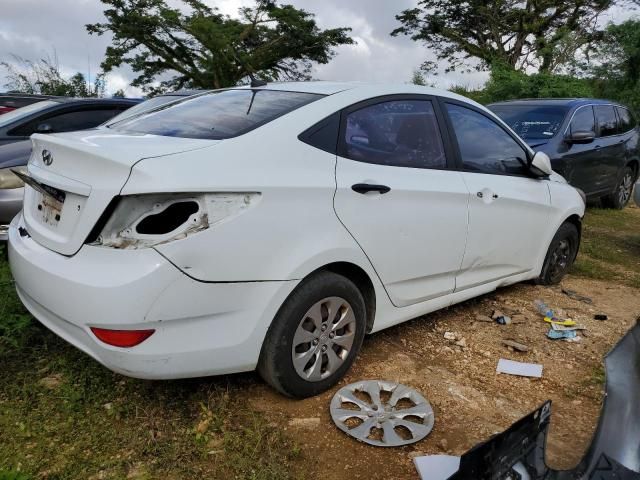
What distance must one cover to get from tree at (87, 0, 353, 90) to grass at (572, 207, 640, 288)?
2542cm

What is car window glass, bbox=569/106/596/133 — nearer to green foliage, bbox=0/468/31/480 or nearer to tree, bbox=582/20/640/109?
green foliage, bbox=0/468/31/480

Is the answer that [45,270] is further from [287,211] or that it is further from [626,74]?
[626,74]

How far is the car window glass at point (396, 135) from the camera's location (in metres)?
2.67

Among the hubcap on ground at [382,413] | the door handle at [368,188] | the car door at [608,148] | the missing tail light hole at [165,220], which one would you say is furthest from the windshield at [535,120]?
the missing tail light hole at [165,220]

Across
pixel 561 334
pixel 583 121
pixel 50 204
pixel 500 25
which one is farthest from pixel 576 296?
pixel 500 25

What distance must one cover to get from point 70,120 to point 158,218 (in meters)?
5.20

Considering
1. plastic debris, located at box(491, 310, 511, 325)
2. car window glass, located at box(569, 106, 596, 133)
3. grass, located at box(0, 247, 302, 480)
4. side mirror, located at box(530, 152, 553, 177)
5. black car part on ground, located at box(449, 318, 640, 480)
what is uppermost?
car window glass, located at box(569, 106, 596, 133)

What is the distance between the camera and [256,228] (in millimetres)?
2121

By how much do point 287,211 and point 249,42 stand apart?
3463 cm

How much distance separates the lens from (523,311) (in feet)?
13.1

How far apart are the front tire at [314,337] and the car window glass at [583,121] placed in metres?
5.59

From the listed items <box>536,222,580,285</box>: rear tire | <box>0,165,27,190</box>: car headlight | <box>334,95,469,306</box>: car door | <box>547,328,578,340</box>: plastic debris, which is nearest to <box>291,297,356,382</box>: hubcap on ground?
<box>334,95,469,306</box>: car door

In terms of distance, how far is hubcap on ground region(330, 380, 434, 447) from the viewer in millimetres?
2375

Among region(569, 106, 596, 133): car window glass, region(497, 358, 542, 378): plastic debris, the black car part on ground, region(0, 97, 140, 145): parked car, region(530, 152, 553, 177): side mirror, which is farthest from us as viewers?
region(569, 106, 596, 133): car window glass
